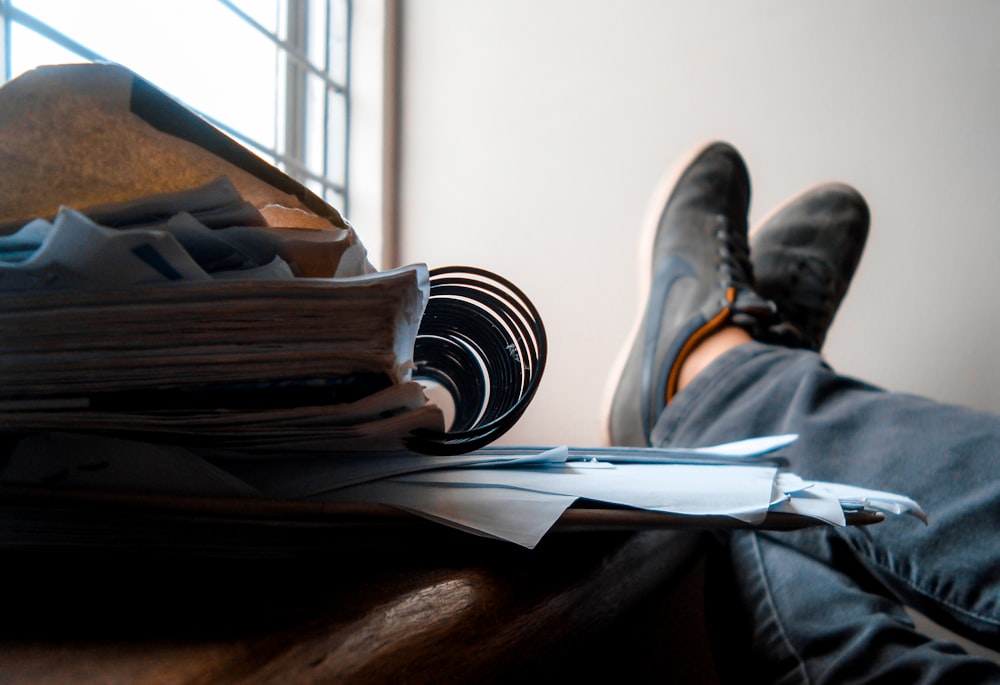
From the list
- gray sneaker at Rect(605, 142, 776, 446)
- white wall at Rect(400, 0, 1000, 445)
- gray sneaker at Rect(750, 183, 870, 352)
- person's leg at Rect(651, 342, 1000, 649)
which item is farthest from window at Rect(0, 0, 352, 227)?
gray sneaker at Rect(750, 183, 870, 352)

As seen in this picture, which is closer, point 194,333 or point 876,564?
point 194,333

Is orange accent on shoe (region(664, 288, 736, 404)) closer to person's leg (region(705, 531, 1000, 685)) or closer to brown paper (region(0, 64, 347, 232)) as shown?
person's leg (region(705, 531, 1000, 685))

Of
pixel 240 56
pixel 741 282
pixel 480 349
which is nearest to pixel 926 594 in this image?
pixel 480 349

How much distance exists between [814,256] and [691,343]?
0.40m

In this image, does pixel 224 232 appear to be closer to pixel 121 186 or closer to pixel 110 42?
pixel 121 186

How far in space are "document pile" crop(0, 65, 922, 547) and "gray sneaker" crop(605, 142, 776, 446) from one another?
65 cm

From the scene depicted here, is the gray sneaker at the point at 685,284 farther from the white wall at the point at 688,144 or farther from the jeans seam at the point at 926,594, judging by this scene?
the jeans seam at the point at 926,594

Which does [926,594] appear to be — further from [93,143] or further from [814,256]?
[814,256]

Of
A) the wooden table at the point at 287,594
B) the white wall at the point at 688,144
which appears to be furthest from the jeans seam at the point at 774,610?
the white wall at the point at 688,144

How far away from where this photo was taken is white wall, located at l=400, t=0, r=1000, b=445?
1018 millimetres

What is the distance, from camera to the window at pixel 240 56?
0.75 m

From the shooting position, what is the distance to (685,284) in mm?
956

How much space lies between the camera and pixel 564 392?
123cm

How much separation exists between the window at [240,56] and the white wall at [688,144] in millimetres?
154
